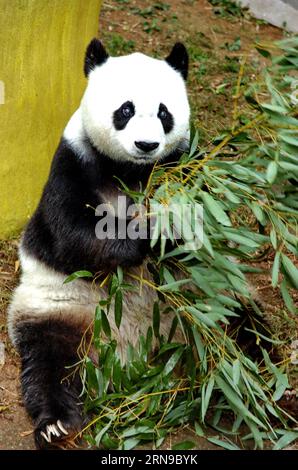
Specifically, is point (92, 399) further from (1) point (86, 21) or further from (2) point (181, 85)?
(1) point (86, 21)

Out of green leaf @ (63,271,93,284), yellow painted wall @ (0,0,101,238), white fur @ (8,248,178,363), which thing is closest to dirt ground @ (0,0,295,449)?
yellow painted wall @ (0,0,101,238)

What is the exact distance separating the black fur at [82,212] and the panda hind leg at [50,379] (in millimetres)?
338

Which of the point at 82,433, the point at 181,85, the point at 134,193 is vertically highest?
the point at 181,85

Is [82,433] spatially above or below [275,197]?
below

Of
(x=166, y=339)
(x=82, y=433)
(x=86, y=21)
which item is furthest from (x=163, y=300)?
(x=86, y=21)

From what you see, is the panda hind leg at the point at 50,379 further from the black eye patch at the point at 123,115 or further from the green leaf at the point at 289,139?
the green leaf at the point at 289,139

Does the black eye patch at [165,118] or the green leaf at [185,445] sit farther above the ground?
the black eye patch at [165,118]

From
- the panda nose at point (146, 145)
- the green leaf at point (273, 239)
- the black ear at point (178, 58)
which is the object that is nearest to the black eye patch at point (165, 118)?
the panda nose at point (146, 145)

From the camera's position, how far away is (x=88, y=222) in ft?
14.3

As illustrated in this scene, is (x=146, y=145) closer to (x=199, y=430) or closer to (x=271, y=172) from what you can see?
(x=271, y=172)

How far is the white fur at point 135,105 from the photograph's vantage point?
13.7 ft

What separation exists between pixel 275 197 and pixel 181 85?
919 millimetres

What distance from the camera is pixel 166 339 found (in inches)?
183

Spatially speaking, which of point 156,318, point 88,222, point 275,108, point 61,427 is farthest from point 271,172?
point 61,427
